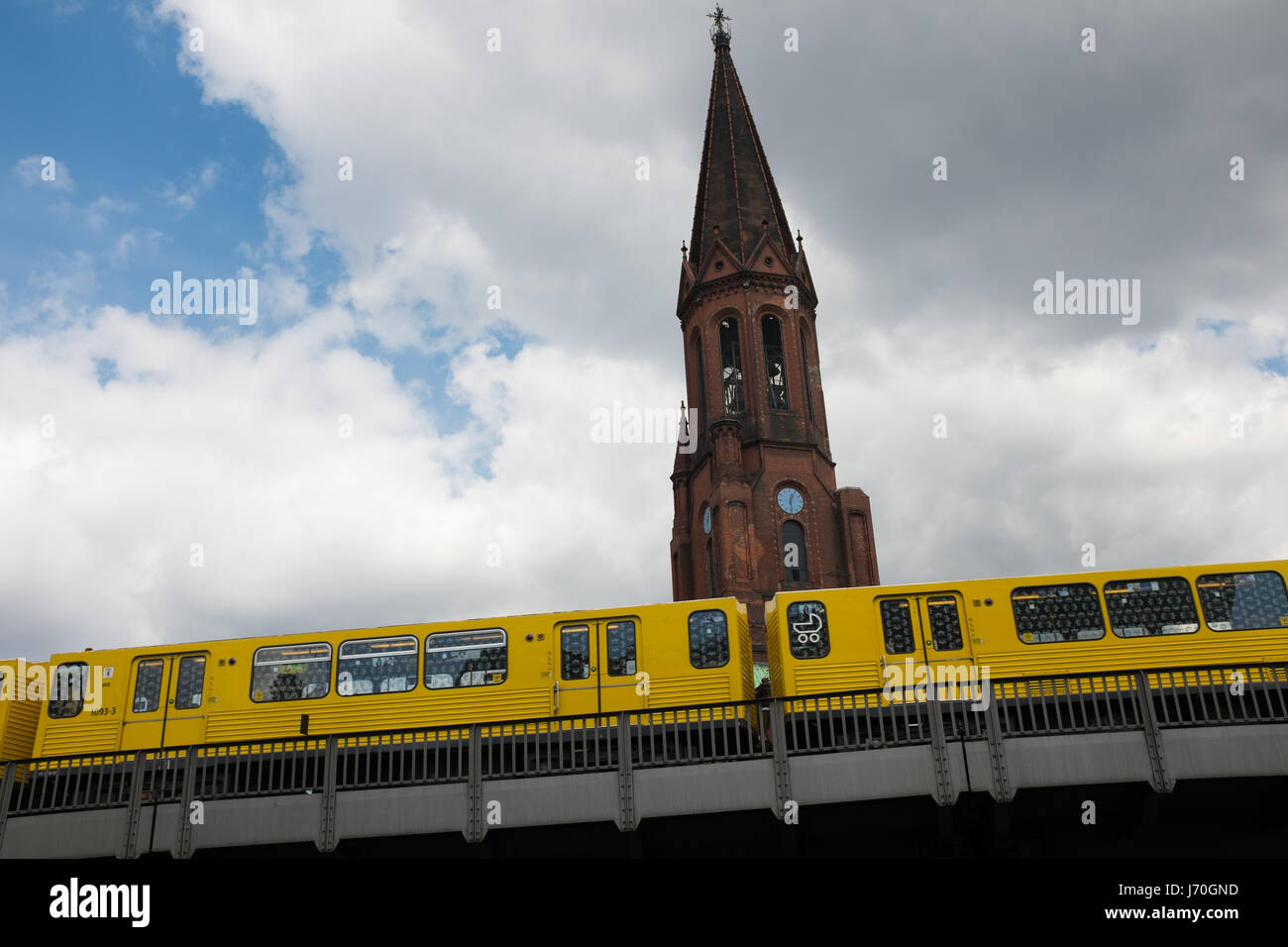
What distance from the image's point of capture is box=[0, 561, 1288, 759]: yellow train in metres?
18.3

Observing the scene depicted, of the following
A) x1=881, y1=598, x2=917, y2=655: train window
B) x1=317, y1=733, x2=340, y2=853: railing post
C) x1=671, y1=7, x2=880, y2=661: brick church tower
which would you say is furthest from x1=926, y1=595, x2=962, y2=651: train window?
x1=671, y1=7, x2=880, y2=661: brick church tower

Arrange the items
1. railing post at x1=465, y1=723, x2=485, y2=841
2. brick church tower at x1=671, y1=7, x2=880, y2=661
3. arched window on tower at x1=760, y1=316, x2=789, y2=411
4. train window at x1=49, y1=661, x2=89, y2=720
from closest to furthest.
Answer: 1. railing post at x1=465, y1=723, x2=485, y2=841
2. train window at x1=49, y1=661, x2=89, y2=720
3. brick church tower at x1=671, y1=7, x2=880, y2=661
4. arched window on tower at x1=760, y1=316, x2=789, y2=411

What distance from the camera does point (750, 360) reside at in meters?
52.2

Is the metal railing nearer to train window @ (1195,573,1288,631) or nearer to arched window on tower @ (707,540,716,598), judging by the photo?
train window @ (1195,573,1288,631)

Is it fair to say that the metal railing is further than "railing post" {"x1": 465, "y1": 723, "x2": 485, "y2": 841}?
Yes

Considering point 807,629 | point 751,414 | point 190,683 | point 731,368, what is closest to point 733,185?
point 731,368

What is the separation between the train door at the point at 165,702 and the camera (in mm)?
18656

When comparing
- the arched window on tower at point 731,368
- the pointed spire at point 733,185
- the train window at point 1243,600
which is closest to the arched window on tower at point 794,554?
the arched window on tower at point 731,368

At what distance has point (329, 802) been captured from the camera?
49.9 ft
